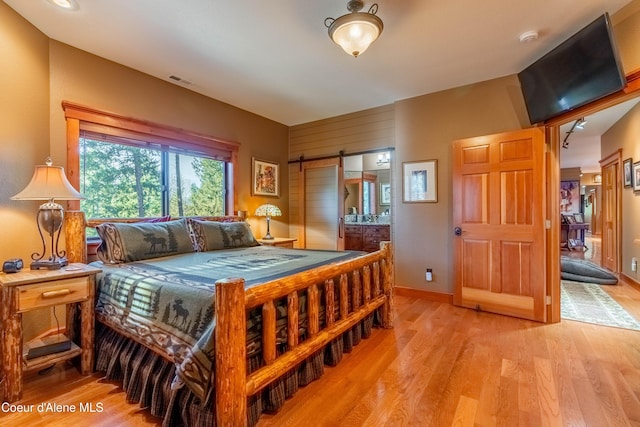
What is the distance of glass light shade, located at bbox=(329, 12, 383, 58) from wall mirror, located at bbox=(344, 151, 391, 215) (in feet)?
11.3

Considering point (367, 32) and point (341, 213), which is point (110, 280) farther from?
point (341, 213)

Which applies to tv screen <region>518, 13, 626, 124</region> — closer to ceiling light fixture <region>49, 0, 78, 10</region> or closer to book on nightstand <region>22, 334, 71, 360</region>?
ceiling light fixture <region>49, 0, 78, 10</region>

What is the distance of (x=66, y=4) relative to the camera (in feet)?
7.06

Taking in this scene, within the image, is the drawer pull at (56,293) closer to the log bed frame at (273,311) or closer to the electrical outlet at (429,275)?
the log bed frame at (273,311)

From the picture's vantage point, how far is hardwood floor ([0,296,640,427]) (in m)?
1.62

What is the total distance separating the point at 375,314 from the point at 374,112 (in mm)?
2842

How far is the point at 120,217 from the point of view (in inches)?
122

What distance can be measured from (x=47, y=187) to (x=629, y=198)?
6.79 meters

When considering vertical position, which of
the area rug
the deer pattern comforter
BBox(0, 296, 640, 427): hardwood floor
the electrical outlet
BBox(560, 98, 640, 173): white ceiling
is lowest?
BBox(0, 296, 640, 427): hardwood floor

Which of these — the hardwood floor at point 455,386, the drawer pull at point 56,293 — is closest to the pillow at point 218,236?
the drawer pull at point 56,293

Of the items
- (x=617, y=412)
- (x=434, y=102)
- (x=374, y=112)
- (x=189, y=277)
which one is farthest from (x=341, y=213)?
(x=617, y=412)

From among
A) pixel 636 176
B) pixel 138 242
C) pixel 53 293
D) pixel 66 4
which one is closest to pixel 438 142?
pixel 636 176

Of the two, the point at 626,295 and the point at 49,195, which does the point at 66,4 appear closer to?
the point at 49,195

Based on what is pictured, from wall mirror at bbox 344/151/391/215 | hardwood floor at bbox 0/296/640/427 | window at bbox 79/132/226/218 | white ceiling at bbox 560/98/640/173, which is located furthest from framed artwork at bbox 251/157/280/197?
white ceiling at bbox 560/98/640/173
